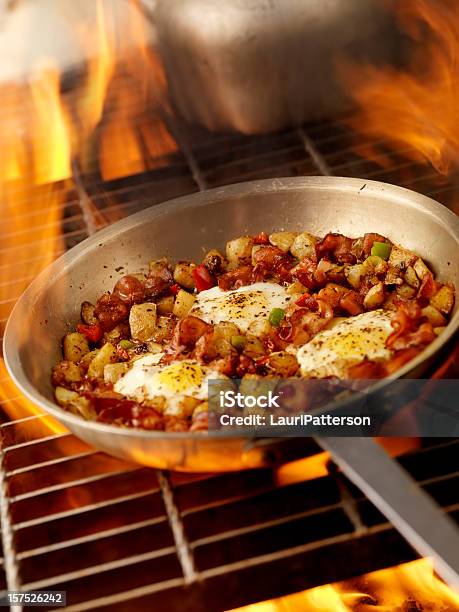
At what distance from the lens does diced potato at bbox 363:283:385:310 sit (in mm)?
2646

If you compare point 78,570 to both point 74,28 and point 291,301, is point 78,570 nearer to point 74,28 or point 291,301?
point 291,301

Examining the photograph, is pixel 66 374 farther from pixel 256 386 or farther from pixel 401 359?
pixel 401 359

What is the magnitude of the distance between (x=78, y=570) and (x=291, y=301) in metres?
1.11

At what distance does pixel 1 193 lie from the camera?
14.5 ft

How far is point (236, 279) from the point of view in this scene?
2975mm

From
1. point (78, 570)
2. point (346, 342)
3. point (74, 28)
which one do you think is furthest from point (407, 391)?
point (74, 28)

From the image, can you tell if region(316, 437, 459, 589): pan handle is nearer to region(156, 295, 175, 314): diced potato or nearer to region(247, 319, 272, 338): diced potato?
region(247, 319, 272, 338): diced potato

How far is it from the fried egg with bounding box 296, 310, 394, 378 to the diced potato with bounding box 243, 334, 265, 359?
140 millimetres

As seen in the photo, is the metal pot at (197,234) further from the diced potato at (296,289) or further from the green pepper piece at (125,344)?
the diced potato at (296,289)

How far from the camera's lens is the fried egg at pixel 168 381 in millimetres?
2404

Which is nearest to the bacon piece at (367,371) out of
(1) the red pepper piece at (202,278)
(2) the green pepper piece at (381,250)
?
(2) the green pepper piece at (381,250)

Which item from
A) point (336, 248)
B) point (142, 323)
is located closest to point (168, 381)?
point (142, 323)

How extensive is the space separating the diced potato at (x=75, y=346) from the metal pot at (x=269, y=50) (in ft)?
6.06

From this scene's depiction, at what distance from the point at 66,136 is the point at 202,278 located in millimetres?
2216
